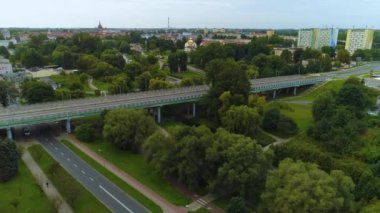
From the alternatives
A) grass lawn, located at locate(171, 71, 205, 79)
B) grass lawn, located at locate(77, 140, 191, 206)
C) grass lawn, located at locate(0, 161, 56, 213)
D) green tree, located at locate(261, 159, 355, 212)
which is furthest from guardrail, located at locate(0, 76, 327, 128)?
green tree, located at locate(261, 159, 355, 212)

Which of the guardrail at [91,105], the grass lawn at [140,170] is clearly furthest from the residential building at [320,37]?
the grass lawn at [140,170]

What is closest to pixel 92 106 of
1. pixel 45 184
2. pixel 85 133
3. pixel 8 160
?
pixel 85 133

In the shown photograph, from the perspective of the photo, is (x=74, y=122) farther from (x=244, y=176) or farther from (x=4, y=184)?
(x=244, y=176)

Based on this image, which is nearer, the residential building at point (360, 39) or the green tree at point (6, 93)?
the green tree at point (6, 93)

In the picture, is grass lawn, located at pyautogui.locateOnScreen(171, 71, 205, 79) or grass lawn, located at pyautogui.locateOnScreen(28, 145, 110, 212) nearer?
grass lawn, located at pyautogui.locateOnScreen(28, 145, 110, 212)

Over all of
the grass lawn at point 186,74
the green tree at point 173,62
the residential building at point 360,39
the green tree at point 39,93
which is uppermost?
the residential building at point 360,39

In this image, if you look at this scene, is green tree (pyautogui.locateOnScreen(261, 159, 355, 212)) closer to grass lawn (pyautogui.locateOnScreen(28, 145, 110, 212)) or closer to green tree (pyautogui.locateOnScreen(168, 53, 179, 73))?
grass lawn (pyautogui.locateOnScreen(28, 145, 110, 212))

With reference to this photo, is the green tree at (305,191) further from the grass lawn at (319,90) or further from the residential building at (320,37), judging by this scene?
the residential building at (320,37)
